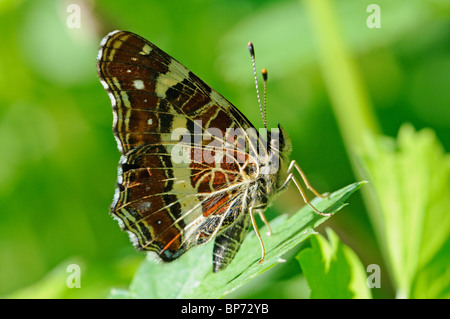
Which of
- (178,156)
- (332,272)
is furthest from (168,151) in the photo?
(332,272)

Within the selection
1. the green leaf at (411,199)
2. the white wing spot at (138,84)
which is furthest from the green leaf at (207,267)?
the white wing spot at (138,84)

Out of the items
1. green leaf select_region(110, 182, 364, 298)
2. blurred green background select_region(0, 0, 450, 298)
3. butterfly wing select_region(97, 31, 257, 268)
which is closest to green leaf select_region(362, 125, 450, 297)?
green leaf select_region(110, 182, 364, 298)

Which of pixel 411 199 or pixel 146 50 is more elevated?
pixel 146 50

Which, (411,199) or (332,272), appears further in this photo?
(411,199)

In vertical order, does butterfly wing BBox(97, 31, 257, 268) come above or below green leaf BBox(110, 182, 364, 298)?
above

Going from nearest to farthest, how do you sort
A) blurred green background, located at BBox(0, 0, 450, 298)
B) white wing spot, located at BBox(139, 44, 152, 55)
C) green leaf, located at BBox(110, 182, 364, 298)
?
1. green leaf, located at BBox(110, 182, 364, 298)
2. white wing spot, located at BBox(139, 44, 152, 55)
3. blurred green background, located at BBox(0, 0, 450, 298)

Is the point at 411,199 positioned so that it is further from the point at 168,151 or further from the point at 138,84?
the point at 138,84

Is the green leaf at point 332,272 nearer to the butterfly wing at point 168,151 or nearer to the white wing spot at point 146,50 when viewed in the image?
the butterfly wing at point 168,151

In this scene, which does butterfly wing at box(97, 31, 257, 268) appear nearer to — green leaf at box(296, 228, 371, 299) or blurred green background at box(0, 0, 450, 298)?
green leaf at box(296, 228, 371, 299)

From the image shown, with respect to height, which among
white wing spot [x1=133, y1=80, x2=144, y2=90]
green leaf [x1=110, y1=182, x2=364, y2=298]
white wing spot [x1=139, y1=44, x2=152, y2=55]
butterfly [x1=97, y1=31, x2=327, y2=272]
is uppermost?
white wing spot [x1=139, y1=44, x2=152, y2=55]
